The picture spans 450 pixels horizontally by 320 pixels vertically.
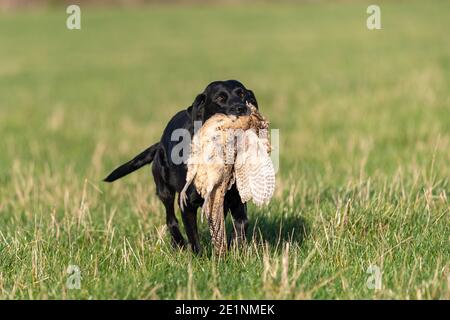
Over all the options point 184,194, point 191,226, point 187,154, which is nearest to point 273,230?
point 191,226

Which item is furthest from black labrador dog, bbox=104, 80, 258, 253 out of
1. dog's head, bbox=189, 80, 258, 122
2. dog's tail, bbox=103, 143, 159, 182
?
dog's tail, bbox=103, 143, 159, 182

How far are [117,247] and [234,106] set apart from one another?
127 centimetres

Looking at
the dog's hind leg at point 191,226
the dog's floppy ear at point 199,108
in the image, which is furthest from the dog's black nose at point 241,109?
the dog's hind leg at point 191,226

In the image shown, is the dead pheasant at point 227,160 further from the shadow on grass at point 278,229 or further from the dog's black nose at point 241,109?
the shadow on grass at point 278,229

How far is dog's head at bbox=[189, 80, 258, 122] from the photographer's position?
5.11 metres

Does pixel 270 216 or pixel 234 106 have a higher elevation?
pixel 234 106

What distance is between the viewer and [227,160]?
183 inches

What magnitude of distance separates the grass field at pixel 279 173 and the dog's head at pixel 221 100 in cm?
91

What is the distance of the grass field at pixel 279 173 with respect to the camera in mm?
4418

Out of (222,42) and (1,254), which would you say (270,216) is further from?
(222,42)

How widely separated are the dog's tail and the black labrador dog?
162 mm

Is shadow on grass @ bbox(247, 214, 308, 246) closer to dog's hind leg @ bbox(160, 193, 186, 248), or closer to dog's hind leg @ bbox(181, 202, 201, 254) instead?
dog's hind leg @ bbox(181, 202, 201, 254)

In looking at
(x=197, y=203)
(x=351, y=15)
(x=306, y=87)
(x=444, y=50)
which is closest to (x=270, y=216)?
(x=197, y=203)
